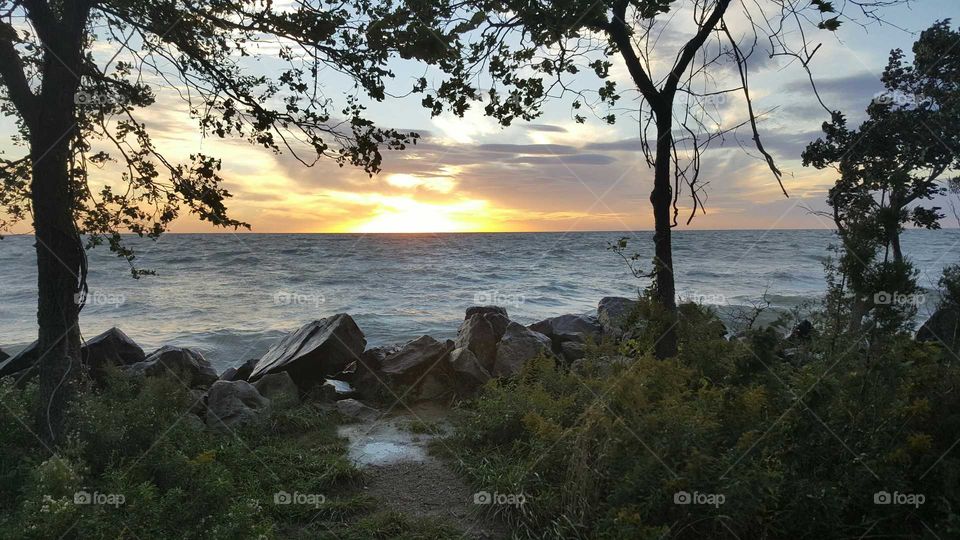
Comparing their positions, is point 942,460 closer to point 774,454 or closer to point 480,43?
point 774,454

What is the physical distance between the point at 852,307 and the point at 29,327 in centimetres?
2434

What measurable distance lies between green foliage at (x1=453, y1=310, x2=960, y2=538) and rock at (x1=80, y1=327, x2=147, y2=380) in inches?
300

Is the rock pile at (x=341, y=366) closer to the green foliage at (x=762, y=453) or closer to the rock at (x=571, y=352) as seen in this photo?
the rock at (x=571, y=352)

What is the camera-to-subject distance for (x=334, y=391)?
9680 mm

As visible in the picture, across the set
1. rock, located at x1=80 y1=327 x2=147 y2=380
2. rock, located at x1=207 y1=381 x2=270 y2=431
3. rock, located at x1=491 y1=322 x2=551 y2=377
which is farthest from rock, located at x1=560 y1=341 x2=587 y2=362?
rock, located at x1=80 y1=327 x2=147 y2=380

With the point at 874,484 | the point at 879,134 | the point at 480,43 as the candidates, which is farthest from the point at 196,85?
the point at 879,134

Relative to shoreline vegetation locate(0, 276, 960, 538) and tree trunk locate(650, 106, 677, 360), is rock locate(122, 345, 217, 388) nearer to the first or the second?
shoreline vegetation locate(0, 276, 960, 538)

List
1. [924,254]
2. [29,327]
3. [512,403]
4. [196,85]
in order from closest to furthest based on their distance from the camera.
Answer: [196,85] < [512,403] < [29,327] < [924,254]

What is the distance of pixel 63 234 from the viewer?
634 centimetres

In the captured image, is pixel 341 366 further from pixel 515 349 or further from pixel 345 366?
pixel 515 349

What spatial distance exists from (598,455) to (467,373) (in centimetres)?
472

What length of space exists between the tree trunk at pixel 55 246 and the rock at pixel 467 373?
5139mm

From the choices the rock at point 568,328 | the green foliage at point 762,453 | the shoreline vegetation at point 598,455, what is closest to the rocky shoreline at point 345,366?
the shoreline vegetation at point 598,455

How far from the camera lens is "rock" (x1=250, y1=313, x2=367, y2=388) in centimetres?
985
